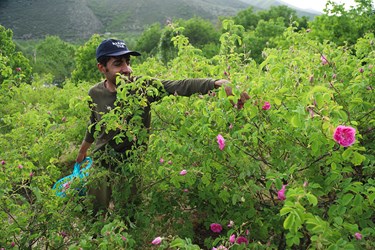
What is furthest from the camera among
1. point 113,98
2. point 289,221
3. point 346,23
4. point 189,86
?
point 346,23

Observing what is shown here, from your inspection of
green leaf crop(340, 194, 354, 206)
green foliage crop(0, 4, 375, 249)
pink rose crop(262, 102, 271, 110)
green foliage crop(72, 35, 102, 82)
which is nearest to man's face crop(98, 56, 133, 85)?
green foliage crop(0, 4, 375, 249)

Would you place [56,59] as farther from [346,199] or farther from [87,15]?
[87,15]

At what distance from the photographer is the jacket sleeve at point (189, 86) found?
256cm

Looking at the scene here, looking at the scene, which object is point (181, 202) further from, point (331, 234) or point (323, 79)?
point (331, 234)

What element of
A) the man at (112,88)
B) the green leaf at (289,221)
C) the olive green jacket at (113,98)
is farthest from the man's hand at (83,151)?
the green leaf at (289,221)

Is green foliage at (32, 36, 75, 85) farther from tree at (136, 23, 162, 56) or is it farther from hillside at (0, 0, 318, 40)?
hillside at (0, 0, 318, 40)

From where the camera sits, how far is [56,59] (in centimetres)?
5622

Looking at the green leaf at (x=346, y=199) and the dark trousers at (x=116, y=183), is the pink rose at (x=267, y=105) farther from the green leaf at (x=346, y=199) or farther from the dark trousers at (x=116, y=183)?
the dark trousers at (x=116, y=183)

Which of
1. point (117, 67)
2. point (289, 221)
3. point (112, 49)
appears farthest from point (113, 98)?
point (289, 221)

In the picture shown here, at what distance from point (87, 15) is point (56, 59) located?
210 feet

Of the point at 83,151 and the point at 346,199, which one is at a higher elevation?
the point at 346,199

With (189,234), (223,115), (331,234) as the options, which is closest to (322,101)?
(331,234)

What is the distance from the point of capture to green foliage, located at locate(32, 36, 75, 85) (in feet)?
169

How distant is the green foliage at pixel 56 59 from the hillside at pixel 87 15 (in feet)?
130
